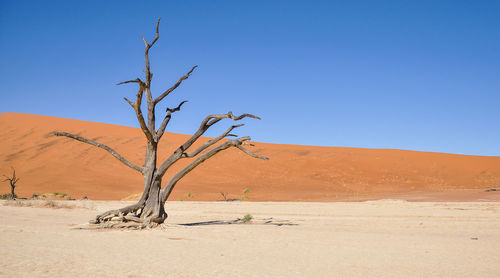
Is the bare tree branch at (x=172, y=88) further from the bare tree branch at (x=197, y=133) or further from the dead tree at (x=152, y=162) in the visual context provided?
the bare tree branch at (x=197, y=133)

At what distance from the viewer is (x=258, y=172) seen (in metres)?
35.9

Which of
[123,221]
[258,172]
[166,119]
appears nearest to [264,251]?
[123,221]

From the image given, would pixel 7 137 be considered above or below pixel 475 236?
above

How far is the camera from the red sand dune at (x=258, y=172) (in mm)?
27703

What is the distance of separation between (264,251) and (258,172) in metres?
28.9

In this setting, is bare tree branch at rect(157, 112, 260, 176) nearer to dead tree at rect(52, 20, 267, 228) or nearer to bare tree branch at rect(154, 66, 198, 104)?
dead tree at rect(52, 20, 267, 228)

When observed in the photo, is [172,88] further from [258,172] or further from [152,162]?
[258,172]

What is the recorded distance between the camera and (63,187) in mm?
28172

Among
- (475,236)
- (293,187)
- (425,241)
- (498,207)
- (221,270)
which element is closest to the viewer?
(221,270)

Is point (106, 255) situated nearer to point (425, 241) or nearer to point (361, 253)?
point (361, 253)

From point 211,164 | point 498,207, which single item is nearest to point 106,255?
point 498,207

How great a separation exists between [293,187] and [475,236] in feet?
71.8

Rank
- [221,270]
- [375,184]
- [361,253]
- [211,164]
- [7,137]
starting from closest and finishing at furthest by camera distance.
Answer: [221,270], [361,253], [375,184], [211,164], [7,137]

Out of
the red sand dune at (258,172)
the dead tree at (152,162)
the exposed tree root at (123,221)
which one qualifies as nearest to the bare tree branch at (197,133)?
the dead tree at (152,162)
